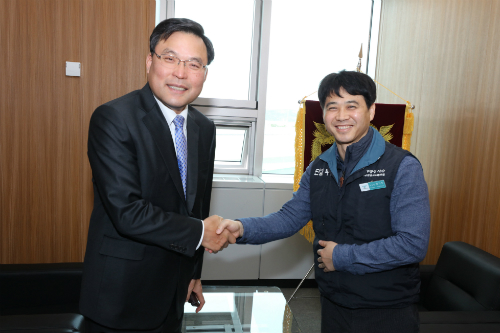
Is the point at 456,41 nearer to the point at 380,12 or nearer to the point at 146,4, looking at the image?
the point at 380,12

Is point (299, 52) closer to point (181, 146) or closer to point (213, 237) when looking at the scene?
point (181, 146)

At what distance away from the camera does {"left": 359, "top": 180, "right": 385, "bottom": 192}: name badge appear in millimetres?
1333

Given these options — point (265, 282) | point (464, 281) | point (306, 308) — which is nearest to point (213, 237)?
point (464, 281)

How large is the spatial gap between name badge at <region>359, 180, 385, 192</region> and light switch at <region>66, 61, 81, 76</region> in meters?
2.15

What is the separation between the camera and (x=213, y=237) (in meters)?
1.51

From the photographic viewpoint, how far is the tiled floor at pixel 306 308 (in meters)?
2.81

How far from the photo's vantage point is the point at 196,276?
66.8 inches

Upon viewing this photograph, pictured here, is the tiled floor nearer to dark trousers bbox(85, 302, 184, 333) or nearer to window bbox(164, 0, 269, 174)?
window bbox(164, 0, 269, 174)

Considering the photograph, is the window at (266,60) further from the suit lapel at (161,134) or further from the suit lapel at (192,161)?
the suit lapel at (161,134)

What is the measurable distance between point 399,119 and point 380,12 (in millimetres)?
1507

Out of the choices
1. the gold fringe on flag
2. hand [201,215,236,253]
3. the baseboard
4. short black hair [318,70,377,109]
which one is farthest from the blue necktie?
the baseboard

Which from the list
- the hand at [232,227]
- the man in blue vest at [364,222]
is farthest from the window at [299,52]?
the man in blue vest at [364,222]

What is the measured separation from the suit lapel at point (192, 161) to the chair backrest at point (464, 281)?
4.95ft

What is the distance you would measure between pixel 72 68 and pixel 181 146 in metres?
1.60
